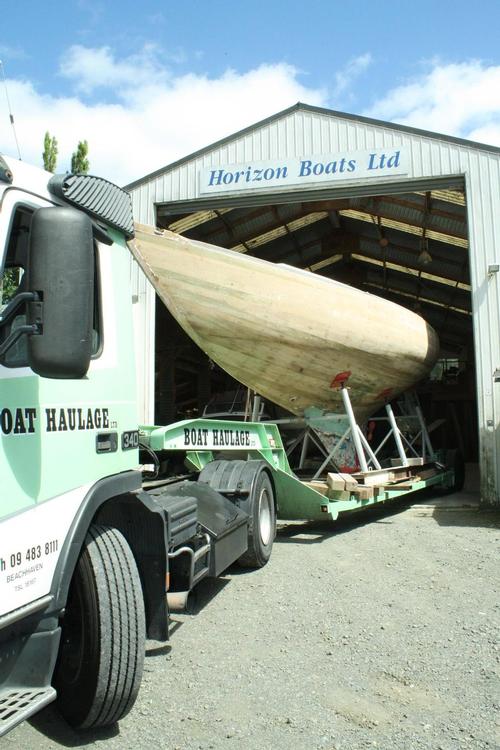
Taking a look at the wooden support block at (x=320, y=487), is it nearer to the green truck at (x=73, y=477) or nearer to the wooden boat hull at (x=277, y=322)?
the wooden boat hull at (x=277, y=322)

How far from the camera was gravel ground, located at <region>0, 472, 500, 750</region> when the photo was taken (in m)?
2.72

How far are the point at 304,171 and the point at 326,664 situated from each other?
8.09 metres

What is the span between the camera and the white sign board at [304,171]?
9.62m

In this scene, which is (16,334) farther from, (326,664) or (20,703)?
(326,664)

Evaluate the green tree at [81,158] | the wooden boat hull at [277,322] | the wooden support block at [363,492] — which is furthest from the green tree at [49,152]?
the wooden support block at [363,492]

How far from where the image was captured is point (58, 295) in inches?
84.2

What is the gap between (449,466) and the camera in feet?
36.5

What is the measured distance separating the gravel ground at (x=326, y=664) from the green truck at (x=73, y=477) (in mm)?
366

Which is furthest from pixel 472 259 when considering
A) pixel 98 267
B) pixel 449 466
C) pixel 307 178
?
pixel 98 267

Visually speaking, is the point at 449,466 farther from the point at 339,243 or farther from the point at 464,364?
the point at 464,364

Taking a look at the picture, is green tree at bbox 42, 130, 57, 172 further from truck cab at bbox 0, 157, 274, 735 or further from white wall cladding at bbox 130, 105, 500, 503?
truck cab at bbox 0, 157, 274, 735

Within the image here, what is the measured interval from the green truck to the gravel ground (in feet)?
1.20

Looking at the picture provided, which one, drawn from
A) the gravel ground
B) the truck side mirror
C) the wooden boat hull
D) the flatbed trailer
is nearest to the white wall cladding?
the wooden boat hull

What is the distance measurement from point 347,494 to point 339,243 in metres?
10.8
